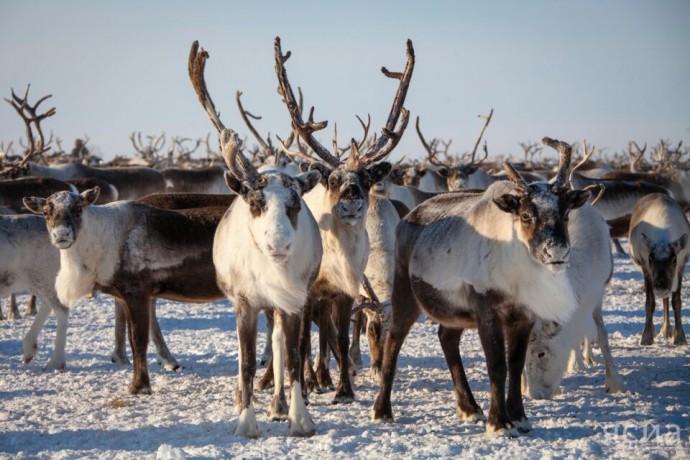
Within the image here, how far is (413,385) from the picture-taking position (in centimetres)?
662

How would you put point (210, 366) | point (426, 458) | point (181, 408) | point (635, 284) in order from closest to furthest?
point (426, 458) → point (181, 408) → point (210, 366) → point (635, 284)

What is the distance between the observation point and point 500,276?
15.9 feet

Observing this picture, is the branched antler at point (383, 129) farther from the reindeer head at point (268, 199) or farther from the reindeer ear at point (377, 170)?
the reindeer head at point (268, 199)

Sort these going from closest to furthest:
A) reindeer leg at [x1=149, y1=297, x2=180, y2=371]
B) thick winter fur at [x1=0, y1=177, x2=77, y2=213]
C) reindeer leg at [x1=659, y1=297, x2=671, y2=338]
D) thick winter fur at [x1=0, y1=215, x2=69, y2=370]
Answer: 1. reindeer leg at [x1=149, y1=297, x2=180, y2=371]
2. thick winter fur at [x1=0, y1=215, x2=69, y2=370]
3. reindeer leg at [x1=659, y1=297, x2=671, y2=338]
4. thick winter fur at [x1=0, y1=177, x2=77, y2=213]

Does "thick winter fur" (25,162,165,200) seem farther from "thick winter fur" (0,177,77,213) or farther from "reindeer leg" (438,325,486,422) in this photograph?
"reindeer leg" (438,325,486,422)

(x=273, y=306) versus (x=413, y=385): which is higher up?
(x=273, y=306)

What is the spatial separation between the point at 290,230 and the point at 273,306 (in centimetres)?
57

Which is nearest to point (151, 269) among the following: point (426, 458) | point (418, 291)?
point (418, 291)

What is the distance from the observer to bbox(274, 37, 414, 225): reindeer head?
582 cm

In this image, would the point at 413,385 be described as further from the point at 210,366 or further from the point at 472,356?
the point at 210,366

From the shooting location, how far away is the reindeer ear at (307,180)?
536 centimetres

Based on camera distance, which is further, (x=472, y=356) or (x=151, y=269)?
(x=472, y=356)

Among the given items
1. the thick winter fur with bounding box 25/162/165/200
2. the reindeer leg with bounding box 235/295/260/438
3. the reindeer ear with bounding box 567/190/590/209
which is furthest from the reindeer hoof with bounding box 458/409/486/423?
the thick winter fur with bounding box 25/162/165/200

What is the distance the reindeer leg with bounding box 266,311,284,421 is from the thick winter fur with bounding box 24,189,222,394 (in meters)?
→ 1.49
